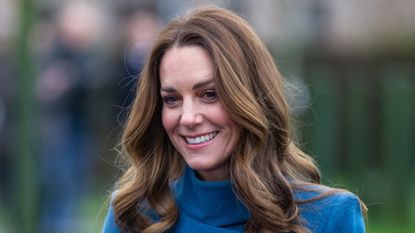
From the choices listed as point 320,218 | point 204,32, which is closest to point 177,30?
point 204,32

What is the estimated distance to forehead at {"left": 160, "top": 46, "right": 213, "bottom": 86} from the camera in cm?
459

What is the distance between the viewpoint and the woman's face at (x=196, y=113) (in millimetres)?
4590

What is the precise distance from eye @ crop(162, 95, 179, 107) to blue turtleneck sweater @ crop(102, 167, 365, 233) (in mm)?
269

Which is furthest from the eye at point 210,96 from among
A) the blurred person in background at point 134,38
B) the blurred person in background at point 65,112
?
the blurred person in background at point 65,112

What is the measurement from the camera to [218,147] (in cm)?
464

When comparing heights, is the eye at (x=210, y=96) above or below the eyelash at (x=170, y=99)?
above

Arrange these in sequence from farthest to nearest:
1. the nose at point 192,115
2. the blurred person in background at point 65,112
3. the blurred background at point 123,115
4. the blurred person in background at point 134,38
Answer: the blurred background at point 123,115, the blurred person in background at point 65,112, the blurred person in background at point 134,38, the nose at point 192,115

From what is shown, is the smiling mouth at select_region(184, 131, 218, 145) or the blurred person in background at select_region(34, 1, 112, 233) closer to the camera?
the smiling mouth at select_region(184, 131, 218, 145)

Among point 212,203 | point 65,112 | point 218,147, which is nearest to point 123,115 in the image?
point 65,112

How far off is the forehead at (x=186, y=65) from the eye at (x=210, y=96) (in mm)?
48

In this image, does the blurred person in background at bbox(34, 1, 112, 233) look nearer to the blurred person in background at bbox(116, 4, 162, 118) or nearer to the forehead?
the blurred person in background at bbox(116, 4, 162, 118)

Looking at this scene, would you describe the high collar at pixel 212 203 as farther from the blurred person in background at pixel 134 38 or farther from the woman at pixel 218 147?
the blurred person in background at pixel 134 38

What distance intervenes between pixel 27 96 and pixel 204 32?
14.6ft

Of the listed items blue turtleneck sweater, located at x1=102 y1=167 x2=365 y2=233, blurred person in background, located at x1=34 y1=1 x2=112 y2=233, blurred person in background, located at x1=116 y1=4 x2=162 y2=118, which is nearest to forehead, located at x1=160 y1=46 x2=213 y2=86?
blue turtleneck sweater, located at x1=102 y1=167 x2=365 y2=233
